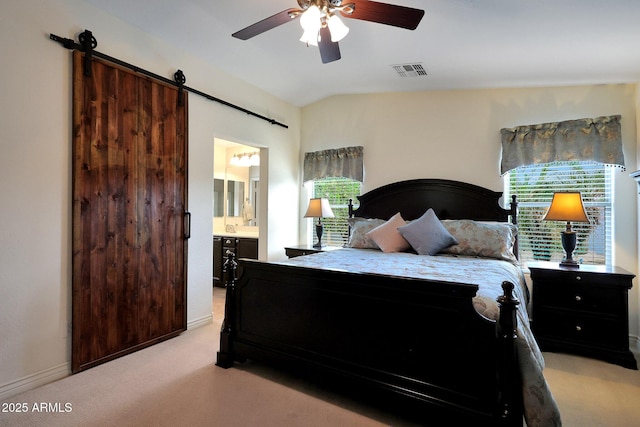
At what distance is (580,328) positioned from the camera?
275cm

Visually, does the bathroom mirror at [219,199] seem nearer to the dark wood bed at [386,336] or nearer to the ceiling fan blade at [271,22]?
the dark wood bed at [386,336]

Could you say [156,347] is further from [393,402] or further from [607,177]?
[607,177]

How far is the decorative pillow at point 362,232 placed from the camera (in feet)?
12.3

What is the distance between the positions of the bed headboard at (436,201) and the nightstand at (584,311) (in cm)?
83

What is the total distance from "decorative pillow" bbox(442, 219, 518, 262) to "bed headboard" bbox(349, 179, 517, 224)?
0.27m

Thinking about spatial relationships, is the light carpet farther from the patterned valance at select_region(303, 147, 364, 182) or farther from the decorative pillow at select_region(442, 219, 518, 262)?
the patterned valance at select_region(303, 147, 364, 182)

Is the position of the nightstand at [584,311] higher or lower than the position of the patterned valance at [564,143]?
lower

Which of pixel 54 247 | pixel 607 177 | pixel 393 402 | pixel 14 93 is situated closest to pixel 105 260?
pixel 54 247

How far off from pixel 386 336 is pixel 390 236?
1.71m

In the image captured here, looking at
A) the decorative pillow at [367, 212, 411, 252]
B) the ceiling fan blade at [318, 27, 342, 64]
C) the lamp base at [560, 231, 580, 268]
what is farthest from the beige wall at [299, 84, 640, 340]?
the ceiling fan blade at [318, 27, 342, 64]

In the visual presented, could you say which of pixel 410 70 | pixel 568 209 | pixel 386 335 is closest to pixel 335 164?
pixel 410 70

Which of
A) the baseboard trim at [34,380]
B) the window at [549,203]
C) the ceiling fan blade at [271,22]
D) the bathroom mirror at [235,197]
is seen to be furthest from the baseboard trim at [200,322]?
the window at [549,203]

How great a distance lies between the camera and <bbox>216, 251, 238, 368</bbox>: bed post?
2543mm

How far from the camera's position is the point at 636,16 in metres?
2.13
